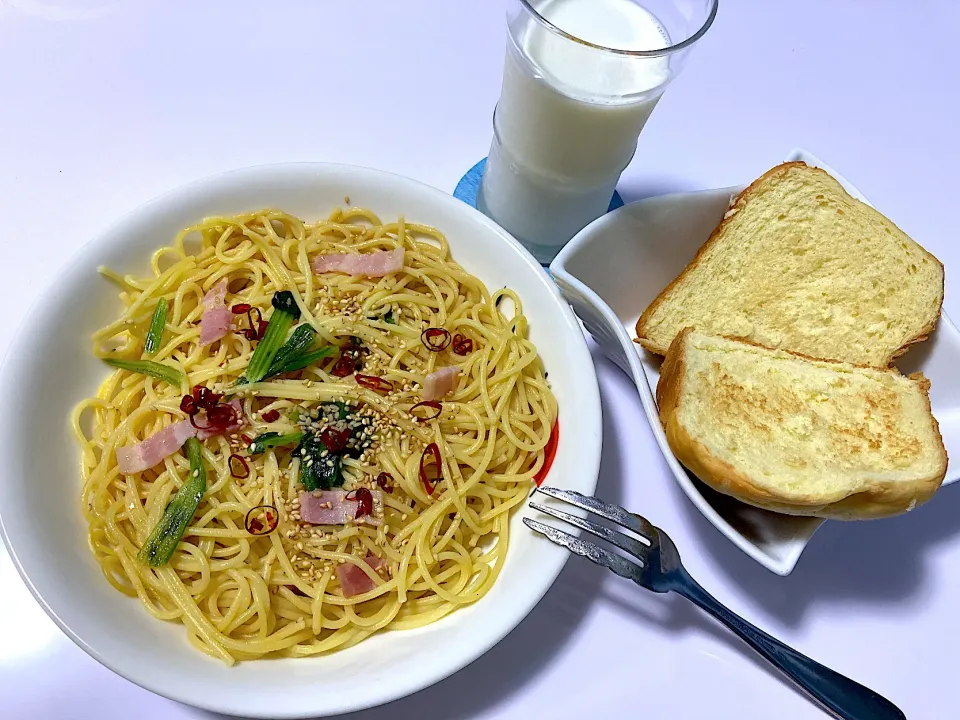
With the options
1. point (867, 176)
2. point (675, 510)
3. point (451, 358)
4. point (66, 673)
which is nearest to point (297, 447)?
point (451, 358)

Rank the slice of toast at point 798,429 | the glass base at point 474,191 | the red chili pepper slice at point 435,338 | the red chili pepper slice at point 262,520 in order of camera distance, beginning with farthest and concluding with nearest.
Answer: the glass base at point 474,191 → the red chili pepper slice at point 435,338 → the red chili pepper slice at point 262,520 → the slice of toast at point 798,429

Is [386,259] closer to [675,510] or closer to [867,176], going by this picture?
[675,510]

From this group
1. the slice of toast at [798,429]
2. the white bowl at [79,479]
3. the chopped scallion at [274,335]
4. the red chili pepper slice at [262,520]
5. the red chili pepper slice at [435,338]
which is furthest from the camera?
the red chili pepper slice at [435,338]

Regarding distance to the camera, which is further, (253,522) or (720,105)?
(720,105)

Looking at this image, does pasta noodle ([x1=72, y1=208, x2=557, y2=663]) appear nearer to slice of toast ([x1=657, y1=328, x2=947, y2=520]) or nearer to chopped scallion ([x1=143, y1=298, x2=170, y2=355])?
Result: chopped scallion ([x1=143, y1=298, x2=170, y2=355])

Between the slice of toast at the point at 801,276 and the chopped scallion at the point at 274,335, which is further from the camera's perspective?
the slice of toast at the point at 801,276

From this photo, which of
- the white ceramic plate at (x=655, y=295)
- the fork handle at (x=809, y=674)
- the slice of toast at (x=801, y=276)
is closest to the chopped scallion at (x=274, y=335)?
the white ceramic plate at (x=655, y=295)

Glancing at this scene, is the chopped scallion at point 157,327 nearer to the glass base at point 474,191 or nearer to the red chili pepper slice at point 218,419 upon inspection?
the red chili pepper slice at point 218,419

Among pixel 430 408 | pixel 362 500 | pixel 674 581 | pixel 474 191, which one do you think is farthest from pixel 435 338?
pixel 674 581
